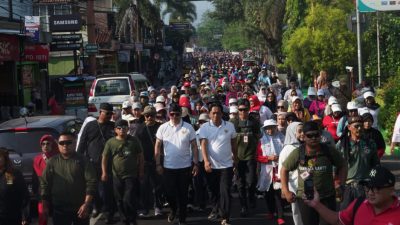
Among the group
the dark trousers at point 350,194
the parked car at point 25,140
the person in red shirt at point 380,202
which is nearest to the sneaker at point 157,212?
the parked car at point 25,140

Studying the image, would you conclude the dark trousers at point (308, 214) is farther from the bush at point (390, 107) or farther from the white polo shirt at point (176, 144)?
the bush at point (390, 107)

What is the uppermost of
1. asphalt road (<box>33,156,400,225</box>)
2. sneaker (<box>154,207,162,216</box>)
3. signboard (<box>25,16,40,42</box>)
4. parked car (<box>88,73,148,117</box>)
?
signboard (<box>25,16,40,42</box>)

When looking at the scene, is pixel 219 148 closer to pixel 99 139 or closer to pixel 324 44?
pixel 99 139

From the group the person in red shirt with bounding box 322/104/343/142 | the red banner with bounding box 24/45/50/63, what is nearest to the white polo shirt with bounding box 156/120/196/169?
the person in red shirt with bounding box 322/104/343/142

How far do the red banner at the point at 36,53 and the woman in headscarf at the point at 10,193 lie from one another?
87.8 feet

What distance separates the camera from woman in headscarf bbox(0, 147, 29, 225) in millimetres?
7867

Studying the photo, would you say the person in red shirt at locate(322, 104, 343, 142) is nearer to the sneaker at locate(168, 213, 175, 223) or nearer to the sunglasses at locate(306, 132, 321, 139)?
the sneaker at locate(168, 213, 175, 223)

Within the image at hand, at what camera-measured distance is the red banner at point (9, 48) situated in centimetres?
2888

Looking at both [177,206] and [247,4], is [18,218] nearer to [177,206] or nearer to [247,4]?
[177,206]

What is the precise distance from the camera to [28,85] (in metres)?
36.6

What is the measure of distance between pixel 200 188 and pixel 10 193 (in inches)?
176

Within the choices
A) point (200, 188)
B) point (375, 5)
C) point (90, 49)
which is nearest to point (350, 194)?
point (200, 188)

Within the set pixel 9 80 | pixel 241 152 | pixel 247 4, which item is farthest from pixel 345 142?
pixel 247 4

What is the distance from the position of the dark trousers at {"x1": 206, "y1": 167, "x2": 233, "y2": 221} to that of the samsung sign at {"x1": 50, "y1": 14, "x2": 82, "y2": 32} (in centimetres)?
2804
